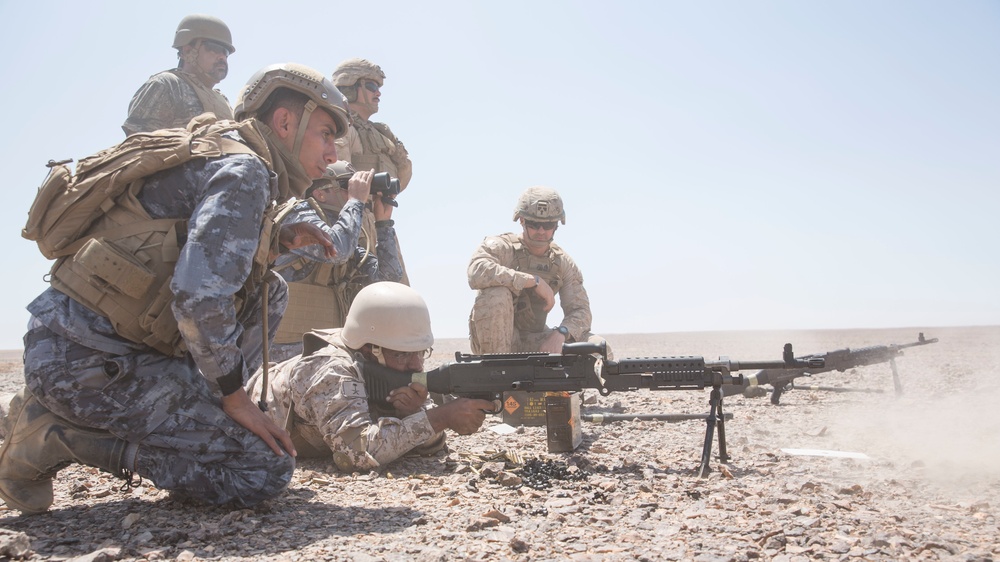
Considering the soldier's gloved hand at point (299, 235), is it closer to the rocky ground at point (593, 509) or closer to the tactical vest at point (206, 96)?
the rocky ground at point (593, 509)

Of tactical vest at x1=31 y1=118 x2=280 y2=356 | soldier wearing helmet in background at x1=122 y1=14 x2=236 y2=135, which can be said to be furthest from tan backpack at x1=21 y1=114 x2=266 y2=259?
soldier wearing helmet in background at x1=122 y1=14 x2=236 y2=135

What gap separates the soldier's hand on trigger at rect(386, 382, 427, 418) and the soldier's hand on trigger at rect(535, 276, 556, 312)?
10.3ft

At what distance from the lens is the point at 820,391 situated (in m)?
8.85

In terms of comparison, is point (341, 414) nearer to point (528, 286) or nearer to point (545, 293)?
point (528, 286)

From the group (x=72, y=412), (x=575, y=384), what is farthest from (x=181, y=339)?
(x=575, y=384)

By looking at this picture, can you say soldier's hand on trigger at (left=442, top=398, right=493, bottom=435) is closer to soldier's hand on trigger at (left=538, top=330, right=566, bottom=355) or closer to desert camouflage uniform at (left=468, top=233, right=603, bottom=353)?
desert camouflage uniform at (left=468, top=233, right=603, bottom=353)

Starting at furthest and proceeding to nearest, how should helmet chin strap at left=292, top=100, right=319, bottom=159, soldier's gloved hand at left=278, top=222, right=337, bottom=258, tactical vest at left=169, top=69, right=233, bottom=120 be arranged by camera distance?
tactical vest at left=169, top=69, right=233, bottom=120
helmet chin strap at left=292, top=100, right=319, bottom=159
soldier's gloved hand at left=278, top=222, right=337, bottom=258

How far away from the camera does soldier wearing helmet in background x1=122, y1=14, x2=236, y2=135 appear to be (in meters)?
6.69

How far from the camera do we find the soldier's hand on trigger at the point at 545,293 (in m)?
7.70

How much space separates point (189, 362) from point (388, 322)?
1202mm

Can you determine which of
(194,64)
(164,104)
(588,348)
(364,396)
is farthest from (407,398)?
(194,64)

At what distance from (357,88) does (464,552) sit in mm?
5783

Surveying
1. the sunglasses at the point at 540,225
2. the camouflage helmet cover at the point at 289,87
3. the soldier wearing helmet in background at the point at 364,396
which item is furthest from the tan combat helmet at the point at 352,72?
the camouflage helmet cover at the point at 289,87

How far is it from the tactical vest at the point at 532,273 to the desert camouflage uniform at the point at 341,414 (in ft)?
11.0
